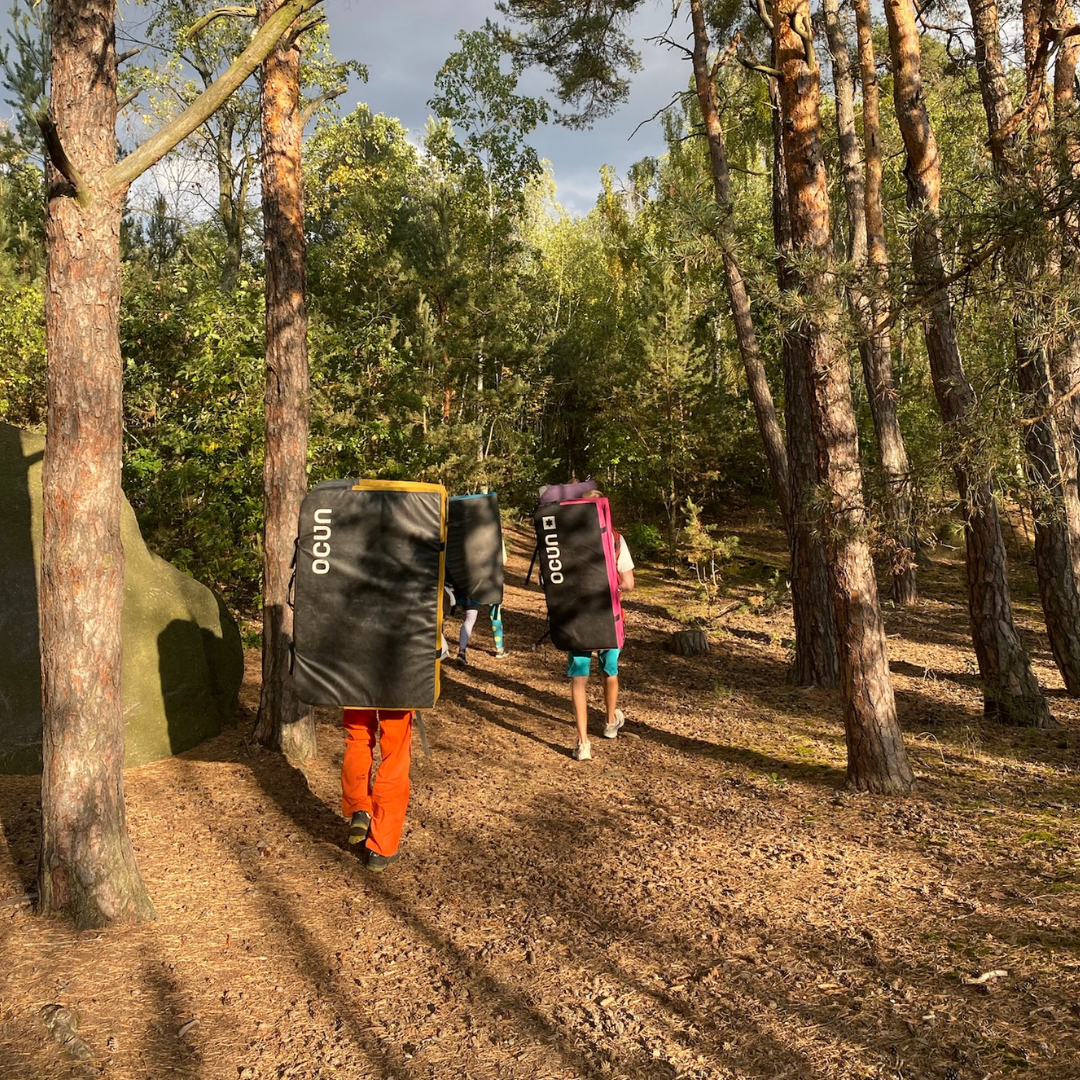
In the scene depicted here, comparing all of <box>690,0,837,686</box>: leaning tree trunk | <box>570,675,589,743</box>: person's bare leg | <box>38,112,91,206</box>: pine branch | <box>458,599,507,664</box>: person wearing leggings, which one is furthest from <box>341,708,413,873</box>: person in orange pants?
<box>690,0,837,686</box>: leaning tree trunk

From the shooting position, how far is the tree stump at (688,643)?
10492mm

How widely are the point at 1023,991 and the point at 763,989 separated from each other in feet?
3.15

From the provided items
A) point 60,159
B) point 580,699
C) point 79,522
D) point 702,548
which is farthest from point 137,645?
point 702,548

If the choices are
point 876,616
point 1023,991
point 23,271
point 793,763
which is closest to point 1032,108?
point 876,616

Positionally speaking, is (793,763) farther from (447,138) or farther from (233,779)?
(447,138)

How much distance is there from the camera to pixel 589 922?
3.99 metres

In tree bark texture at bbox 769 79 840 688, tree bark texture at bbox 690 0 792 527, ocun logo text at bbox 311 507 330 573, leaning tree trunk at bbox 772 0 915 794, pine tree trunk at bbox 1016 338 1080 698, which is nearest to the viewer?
ocun logo text at bbox 311 507 330 573

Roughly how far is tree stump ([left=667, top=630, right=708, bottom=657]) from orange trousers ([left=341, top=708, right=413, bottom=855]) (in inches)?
248

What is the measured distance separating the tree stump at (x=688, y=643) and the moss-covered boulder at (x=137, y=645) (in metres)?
5.50

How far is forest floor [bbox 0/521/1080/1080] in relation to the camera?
118 inches

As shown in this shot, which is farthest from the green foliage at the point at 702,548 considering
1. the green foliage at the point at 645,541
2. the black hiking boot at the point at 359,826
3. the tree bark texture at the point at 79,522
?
the tree bark texture at the point at 79,522

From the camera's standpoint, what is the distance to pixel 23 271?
18.6 metres

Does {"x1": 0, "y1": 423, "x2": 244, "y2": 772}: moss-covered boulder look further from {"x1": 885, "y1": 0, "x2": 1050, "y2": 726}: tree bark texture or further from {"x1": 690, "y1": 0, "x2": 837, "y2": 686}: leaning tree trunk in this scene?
{"x1": 885, "y1": 0, "x2": 1050, "y2": 726}: tree bark texture

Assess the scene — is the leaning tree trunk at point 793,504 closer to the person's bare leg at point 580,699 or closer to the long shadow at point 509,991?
the person's bare leg at point 580,699
